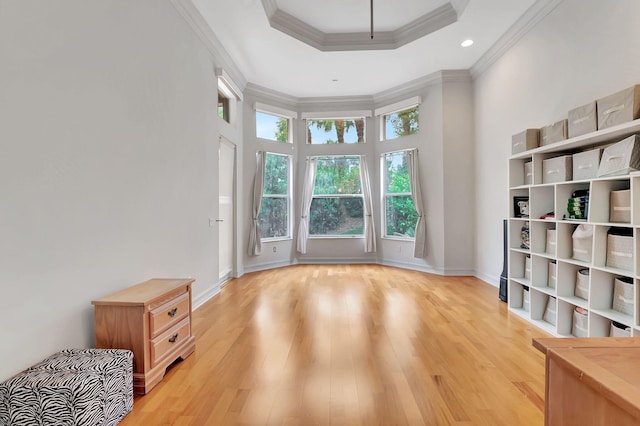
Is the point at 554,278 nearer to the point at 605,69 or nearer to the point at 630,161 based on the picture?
the point at 630,161

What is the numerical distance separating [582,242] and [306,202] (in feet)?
14.9

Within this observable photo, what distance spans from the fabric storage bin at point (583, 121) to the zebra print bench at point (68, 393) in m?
3.58

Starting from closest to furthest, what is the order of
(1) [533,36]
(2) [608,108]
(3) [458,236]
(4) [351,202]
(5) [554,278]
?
1. (2) [608,108]
2. (5) [554,278]
3. (1) [533,36]
4. (3) [458,236]
5. (4) [351,202]

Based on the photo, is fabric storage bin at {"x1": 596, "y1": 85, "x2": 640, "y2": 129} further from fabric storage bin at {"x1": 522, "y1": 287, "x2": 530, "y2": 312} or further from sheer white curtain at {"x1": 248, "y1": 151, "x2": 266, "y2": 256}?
sheer white curtain at {"x1": 248, "y1": 151, "x2": 266, "y2": 256}

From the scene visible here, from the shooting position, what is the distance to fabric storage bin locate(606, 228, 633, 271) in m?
2.21

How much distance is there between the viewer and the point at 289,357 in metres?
2.46

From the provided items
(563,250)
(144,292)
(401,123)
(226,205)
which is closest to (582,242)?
(563,250)

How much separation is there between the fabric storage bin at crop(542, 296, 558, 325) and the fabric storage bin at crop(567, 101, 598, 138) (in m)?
1.50

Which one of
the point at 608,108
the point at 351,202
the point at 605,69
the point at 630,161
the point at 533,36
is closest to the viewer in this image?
the point at 630,161

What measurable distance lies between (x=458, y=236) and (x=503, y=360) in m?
3.18

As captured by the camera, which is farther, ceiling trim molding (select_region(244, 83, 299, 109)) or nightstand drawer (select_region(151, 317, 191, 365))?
ceiling trim molding (select_region(244, 83, 299, 109))

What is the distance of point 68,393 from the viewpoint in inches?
56.9

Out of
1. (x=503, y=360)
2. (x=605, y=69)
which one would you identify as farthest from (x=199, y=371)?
(x=605, y=69)

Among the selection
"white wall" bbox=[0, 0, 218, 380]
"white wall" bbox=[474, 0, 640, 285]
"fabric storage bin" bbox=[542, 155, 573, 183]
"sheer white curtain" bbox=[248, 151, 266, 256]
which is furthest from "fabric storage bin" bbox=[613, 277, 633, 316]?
"sheer white curtain" bbox=[248, 151, 266, 256]
